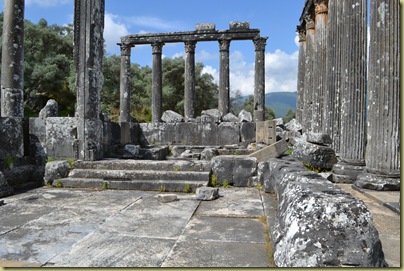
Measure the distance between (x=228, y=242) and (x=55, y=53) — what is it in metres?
31.2

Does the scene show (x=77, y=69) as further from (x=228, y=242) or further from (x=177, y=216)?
(x=228, y=242)

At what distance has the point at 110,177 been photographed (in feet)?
23.2

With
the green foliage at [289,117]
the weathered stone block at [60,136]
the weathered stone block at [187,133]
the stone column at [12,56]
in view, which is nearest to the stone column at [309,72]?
the weathered stone block at [187,133]

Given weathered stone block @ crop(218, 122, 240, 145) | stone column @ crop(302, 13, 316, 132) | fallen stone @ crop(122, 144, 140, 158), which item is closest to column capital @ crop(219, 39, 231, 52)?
stone column @ crop(302, 13, 316, 132)

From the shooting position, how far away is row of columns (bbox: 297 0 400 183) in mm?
6535

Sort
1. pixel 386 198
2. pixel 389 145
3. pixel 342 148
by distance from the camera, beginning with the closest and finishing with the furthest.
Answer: pixel 386 198
pixel 389 145
pixel 342 148

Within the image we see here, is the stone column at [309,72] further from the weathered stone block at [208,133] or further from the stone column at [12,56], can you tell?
the stone column at [12,56]

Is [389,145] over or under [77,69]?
under

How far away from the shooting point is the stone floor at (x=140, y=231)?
10.3 ft

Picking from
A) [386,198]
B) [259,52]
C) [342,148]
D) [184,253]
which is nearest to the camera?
[184,253]

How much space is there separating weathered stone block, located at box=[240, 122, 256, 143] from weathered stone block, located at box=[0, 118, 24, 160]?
27.8 feet

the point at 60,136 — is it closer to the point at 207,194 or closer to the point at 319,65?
the point at 207,194

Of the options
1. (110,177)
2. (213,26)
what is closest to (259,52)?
(213,26)

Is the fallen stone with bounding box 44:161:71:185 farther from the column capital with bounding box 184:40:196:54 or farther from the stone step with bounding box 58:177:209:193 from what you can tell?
the column capital with bounding box 184:40:196:54
